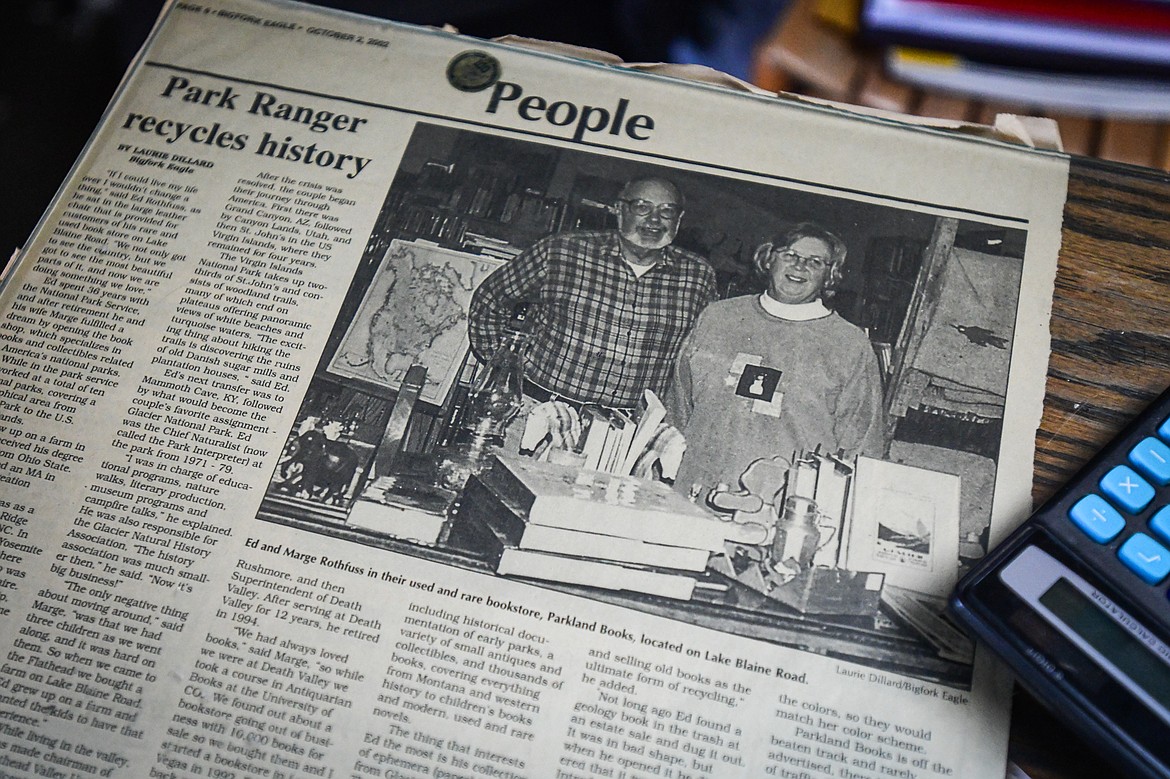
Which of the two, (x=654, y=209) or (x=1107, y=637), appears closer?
(x=1107, y=637)

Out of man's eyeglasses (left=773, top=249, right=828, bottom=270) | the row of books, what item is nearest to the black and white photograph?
man's eyeglasses (left=773, top=249, right=828, bottom=270)

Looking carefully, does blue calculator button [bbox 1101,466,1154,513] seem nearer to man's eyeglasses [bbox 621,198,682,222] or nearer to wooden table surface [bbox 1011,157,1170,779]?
wooden table surface [bbox 1011,157,1170,779]

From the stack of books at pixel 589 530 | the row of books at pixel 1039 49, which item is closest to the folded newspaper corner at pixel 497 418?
the stack of books at pixel 589 530

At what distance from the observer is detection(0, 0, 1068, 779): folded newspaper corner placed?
361 mm

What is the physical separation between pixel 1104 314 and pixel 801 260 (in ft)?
0.50

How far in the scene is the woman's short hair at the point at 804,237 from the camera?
0.43 meters

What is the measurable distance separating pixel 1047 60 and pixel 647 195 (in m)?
0.35

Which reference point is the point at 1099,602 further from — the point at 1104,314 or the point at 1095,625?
the point at 1104,314

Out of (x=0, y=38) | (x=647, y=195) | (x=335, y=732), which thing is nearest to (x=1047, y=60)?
(x=647, y=195)

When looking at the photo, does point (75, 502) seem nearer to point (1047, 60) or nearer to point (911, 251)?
point (911, 251)

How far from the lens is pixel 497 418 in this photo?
1.35ft

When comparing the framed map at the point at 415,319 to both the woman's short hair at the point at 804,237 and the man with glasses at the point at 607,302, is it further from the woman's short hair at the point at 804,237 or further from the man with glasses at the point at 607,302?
the woman's short hair at the point at 804,237

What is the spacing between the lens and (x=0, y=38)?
0.98 meters

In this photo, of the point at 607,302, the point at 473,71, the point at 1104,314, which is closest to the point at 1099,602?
the point at 1104,314
